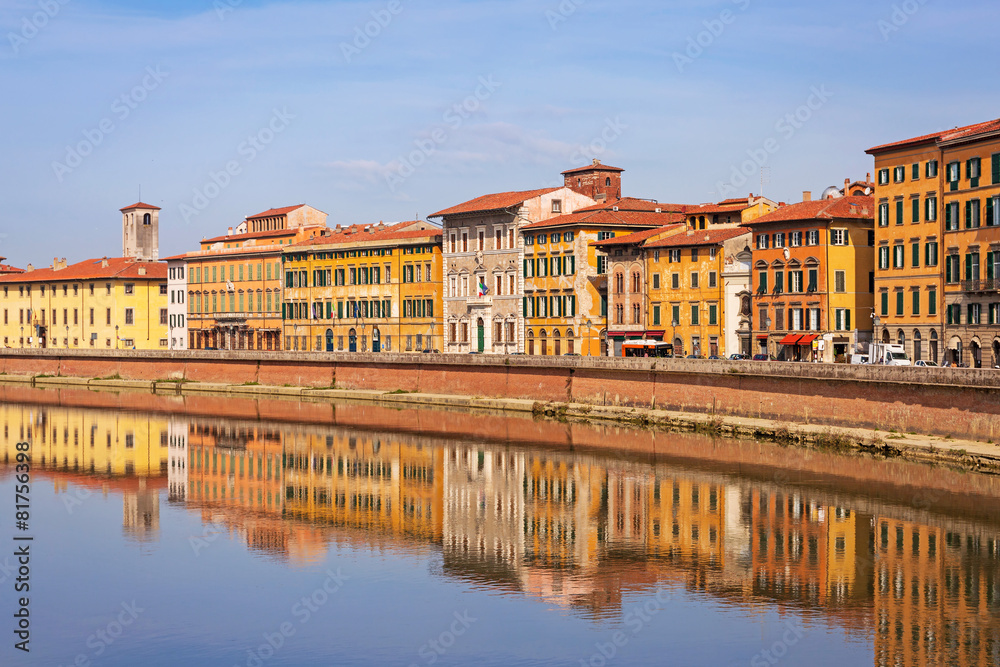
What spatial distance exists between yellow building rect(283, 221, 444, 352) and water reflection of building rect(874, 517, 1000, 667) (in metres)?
58.7

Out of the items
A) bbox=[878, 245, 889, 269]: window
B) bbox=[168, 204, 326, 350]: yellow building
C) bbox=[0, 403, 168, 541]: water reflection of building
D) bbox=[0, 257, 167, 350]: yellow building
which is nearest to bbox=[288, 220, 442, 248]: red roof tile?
bbox=[168, 204, 326, 350]: yellow building

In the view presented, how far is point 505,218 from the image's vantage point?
87.4 metres

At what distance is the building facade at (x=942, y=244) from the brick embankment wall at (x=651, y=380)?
8977 millimetres

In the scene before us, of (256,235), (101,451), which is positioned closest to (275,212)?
(256,235)

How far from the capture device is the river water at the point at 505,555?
25922 millimetres

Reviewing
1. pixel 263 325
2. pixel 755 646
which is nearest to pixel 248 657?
pixel 755 646

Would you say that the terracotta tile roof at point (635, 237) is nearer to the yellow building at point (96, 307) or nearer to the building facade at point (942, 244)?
the building facade at point (942, 244)

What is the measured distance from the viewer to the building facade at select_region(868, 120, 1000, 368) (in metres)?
55.1

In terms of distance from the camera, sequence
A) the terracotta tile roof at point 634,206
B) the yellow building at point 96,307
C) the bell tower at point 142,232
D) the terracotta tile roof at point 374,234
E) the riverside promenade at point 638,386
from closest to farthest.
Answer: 1. the riverside promenade at point 638,386
2. the terracotta tile roof at point 634,206
3. the terracotta tile roof at point 374,234
4. the yellow building at point 96,307
5. the bell tower at point 142,232

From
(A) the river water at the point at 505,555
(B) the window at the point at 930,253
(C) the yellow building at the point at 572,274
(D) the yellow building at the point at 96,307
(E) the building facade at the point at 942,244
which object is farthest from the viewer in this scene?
(D) the yellow building at the point at 96,307

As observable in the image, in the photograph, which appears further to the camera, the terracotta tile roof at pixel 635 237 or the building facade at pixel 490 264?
the building facade at pixel 490 264

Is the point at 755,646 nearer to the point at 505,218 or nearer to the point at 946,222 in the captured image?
the point at 946,222

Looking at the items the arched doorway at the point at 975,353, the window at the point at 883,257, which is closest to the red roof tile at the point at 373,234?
the window at the point at 883,257

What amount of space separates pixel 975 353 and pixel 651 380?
14016mm
